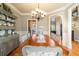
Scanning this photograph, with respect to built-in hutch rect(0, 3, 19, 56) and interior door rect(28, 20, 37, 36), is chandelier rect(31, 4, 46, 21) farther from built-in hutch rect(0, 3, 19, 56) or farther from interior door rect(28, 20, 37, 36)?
built-in hutch rect(0, 3, 19, 56)

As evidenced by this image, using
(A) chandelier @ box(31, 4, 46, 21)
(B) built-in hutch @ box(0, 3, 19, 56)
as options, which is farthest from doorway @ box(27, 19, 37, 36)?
(B) built-in hutch @ box(0, 3, 19, 56)

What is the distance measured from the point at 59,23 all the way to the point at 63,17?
146 mm

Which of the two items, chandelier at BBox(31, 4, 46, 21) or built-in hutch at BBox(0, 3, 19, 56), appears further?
built-in hutch at BBox(0, 3, 19, 56)

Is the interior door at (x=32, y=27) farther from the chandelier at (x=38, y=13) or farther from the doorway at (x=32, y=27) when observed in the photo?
the chandelier at (x=38, y=13)

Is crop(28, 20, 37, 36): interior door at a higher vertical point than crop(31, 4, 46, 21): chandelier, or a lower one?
lower

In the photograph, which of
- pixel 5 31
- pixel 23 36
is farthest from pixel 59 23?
pixel 5 31

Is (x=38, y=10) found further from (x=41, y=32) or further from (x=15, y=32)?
(x=15, y=32)

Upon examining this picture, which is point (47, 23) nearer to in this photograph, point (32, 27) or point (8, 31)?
point (32, 27)

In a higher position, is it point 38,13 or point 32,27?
point 38,13

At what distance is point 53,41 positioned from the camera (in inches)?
101

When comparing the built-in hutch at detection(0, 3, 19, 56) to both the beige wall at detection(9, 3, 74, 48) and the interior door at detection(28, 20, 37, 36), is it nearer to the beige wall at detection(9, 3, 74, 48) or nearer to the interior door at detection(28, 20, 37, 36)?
the beige wall at detection(9, 3, 74, 48)

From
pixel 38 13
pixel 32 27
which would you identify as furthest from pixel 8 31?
pixel 38 13

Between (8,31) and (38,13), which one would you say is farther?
(8,31)

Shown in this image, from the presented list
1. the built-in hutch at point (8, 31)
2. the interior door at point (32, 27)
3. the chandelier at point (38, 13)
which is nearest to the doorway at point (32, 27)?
the interior door at point (32, 27)
